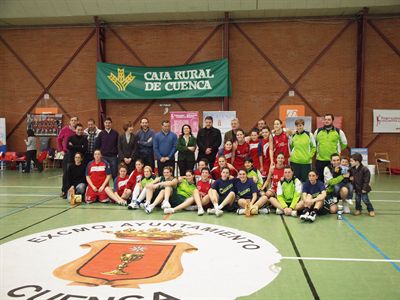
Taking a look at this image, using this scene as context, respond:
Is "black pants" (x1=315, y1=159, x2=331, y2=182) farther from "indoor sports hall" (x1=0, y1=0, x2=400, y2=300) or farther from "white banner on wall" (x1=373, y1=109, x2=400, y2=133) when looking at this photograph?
"white banner on wall" (x1=373, y1=109, x2=400, y2=133)

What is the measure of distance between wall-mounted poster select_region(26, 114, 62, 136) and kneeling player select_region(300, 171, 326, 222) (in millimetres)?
12117

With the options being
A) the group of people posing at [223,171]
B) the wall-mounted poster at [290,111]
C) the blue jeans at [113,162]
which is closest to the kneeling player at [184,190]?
the group of people posing at [223,171]

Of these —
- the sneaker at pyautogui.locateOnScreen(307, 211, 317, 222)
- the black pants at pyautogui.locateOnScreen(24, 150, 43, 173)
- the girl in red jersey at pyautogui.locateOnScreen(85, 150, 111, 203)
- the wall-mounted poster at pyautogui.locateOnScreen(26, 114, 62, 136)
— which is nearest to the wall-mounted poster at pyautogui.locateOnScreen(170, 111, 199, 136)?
the wall-mounted poster at pyautogui.locateOnScreen(26, 114, 62, 136)

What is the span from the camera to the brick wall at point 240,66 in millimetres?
14070

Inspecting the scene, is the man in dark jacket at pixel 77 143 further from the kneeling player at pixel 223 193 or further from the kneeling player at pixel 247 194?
the kneeling player at pixel 247 194

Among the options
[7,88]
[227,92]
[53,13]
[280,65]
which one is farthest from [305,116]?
[7,88]

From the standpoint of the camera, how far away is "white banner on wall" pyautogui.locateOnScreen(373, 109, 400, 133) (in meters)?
13.9

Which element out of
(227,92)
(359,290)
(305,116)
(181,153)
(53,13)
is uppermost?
(53,13)

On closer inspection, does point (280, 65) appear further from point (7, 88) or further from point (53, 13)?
point (7, 88)

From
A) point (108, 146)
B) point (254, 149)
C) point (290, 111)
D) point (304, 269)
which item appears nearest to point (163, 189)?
point (108, 146)

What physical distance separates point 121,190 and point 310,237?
438 centimetres

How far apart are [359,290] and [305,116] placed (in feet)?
37.7

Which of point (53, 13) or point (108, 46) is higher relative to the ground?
point (53, 13)

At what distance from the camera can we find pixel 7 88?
624 inches
